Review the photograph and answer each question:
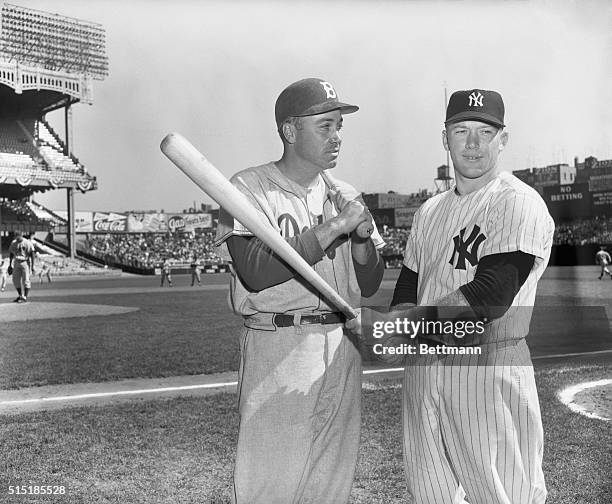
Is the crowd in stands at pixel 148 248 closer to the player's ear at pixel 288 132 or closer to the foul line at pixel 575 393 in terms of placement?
the foul line at pixel 575 393

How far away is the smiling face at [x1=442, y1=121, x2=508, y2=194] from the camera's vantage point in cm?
139

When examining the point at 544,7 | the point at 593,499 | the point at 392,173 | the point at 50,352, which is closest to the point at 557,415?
the point at 593,499

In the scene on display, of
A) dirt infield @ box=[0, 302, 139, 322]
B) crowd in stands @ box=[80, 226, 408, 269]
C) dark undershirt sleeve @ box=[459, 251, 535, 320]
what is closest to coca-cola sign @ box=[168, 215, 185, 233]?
dirt infield @ box=[0, 302, 139, 322]

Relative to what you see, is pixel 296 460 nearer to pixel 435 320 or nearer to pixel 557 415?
pixel 435 320

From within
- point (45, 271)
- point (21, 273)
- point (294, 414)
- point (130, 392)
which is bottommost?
point (130, 392)

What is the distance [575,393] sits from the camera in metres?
3.79

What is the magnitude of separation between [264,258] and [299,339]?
266 mm

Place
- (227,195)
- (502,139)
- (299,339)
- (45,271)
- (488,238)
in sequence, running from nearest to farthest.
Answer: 1. (227,195)
2. (488,238)
3. (502,139)
4. (299,339)
5. (45,271)

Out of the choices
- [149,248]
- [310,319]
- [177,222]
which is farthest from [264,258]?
[149,248]

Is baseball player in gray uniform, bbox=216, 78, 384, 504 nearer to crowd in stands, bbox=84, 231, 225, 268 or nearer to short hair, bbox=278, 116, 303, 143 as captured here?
short hair, bbox=278, 116, 303, 143

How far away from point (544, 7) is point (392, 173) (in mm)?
715

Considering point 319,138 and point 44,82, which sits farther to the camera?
point 44,82

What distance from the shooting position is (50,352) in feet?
18.9

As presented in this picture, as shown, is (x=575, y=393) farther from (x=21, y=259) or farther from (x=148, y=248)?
(x=148, y=248)
